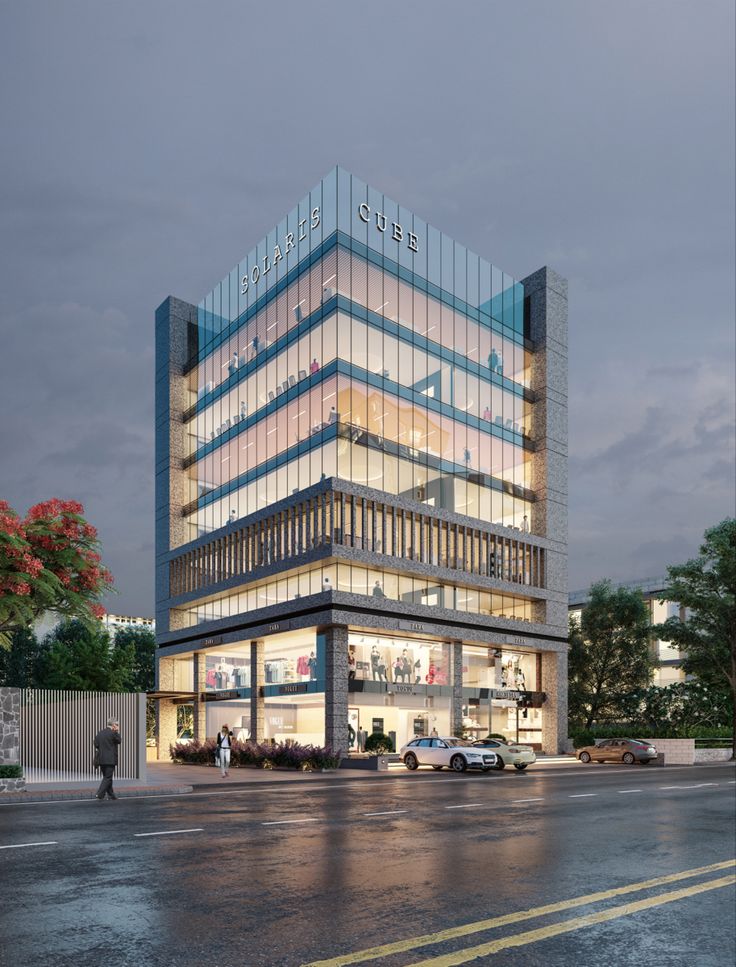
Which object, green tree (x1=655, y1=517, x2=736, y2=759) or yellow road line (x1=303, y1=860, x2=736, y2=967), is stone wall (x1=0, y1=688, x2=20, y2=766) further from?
green tree (x1=655, y1=517, x2=736, y2=759)

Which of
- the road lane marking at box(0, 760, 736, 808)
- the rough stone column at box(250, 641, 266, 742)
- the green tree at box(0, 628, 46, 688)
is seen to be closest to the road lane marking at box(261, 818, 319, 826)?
the road lane marking at box(0, 760, 736, 808)

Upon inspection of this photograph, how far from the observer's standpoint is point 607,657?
70562 millimetres

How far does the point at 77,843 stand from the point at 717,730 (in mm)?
54487

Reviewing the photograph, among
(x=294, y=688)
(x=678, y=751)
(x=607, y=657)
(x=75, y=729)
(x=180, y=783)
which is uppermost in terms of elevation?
(x=75, y=729)

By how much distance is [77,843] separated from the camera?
1427cm

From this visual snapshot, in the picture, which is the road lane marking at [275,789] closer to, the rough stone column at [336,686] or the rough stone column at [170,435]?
the rough stone column at [336,686]

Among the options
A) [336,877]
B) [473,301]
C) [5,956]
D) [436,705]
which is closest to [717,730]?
[436,705]

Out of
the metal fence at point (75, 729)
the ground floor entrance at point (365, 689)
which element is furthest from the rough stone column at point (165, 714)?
the metal fence at point (75, 729)

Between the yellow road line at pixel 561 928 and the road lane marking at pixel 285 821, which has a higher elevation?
the yellow road line at pixel 561 928

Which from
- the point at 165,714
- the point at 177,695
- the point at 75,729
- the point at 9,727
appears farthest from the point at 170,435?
the point at 9,727

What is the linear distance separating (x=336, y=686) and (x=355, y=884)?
3748 centimetres

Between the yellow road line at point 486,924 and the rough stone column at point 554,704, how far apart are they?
5269cm

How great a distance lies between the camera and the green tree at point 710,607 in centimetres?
6284

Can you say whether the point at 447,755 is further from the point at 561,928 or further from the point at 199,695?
A: the point at 561,928
